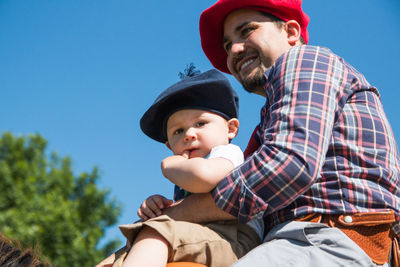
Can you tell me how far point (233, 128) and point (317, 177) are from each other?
1.23 meters

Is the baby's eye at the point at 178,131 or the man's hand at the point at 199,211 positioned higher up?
the baby's eye at the point at 178,131

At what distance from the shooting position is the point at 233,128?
10.7 ft

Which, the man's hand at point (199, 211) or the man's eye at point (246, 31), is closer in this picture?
the man's hand at point (199, 211)

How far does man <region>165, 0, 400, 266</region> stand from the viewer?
2.09 meters

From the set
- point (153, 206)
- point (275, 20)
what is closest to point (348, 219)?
point (153, 206)

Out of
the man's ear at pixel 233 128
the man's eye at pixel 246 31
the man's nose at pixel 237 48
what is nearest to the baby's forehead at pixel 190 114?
the man's ear at pixel 233 128

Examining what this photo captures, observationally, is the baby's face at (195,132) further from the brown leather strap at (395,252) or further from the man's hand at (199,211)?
the brown leather strap at (395,252)

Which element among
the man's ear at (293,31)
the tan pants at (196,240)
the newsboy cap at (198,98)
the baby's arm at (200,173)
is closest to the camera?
the tan pants at (196,240)

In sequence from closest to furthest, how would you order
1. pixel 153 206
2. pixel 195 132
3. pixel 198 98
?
1. pixel 153 206
2. pixel 195 132
3. pixel 198 98

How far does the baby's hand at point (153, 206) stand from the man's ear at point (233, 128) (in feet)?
2.67

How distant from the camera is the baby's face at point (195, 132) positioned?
292 centimetres

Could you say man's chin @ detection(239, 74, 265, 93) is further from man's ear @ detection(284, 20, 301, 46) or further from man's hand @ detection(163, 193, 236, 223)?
man's hand @ detection(163, 193, 236, 223)

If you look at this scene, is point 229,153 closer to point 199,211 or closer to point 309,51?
point 199,211

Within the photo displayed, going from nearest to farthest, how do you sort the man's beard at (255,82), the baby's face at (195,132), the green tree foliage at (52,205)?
the baby's face at (195,132) → the man's beard at (255,82) → the green tree foliage at (52,205)
